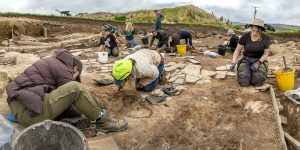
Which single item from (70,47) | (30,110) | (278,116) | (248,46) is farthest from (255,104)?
(70,47)

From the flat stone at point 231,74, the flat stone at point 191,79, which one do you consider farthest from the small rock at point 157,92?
the flat stone at point 231,74

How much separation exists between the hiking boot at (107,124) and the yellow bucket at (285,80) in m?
3.05

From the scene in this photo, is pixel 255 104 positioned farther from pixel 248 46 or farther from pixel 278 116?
pixel 248 46

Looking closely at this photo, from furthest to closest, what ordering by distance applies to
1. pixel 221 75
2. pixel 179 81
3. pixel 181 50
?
pixel 181 50 < pixel 221 75 < pixel 179 81

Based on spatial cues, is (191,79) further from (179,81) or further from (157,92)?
(157,92)

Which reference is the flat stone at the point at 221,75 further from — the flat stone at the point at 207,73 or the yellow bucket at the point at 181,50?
the yellow bucket at the point at 181,50

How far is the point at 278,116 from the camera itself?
529 cm

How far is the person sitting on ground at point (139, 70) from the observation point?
534 cm

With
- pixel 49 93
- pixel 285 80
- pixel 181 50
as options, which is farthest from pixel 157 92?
pixel 181 50

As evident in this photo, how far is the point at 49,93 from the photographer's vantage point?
4.25m

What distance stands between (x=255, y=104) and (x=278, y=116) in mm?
516

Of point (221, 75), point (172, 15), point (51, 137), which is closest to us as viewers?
point (51, 137)

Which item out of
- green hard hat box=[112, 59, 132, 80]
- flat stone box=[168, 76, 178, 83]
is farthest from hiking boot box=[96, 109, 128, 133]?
flat stone box=[168, 76, 178, 83]

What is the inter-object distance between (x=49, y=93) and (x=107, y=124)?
86cm
